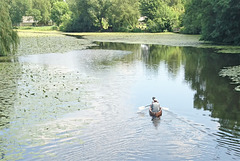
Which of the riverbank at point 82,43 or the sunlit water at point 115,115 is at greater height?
the riverbank at point 82,43

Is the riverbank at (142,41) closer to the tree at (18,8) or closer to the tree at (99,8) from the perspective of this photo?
the tree at (99,8)

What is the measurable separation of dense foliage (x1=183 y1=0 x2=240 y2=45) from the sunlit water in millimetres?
19715

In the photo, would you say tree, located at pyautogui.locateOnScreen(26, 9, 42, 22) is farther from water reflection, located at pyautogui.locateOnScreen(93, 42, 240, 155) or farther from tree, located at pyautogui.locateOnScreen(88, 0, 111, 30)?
water reflection, located at pyautogui.locateOnScreen(93, 42, 240, 155)

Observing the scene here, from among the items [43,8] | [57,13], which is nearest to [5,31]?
[57,13]

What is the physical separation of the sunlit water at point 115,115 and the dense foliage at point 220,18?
64.7 feet

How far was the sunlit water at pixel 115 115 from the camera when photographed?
11586 mm

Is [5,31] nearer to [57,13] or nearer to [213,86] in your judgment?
[213,86]

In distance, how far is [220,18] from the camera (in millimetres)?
48219

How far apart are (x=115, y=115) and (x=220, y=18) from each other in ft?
125

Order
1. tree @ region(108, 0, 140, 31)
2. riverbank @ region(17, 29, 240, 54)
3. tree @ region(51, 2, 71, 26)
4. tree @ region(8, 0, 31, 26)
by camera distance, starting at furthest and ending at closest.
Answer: tree @ region(51, 2, 71, 26)
tree @ region(8, 0, 31, 26)
tree @ region(108, 0, 140, 31)
riverbank @ region(17, 29, 240, 54)

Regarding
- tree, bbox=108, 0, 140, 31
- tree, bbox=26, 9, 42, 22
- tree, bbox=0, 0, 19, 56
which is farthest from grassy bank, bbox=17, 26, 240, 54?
tree, bbox=26, 9, 42, 22

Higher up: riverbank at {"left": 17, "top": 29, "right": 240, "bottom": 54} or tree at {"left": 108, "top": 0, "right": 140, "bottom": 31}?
tree at {"left": 108, "top": 0, "right": 140, "bottom": 31}

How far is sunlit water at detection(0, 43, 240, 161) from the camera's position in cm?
1159

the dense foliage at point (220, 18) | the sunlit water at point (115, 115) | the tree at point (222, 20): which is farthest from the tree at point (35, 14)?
the sunlit water at point (115, 115)
